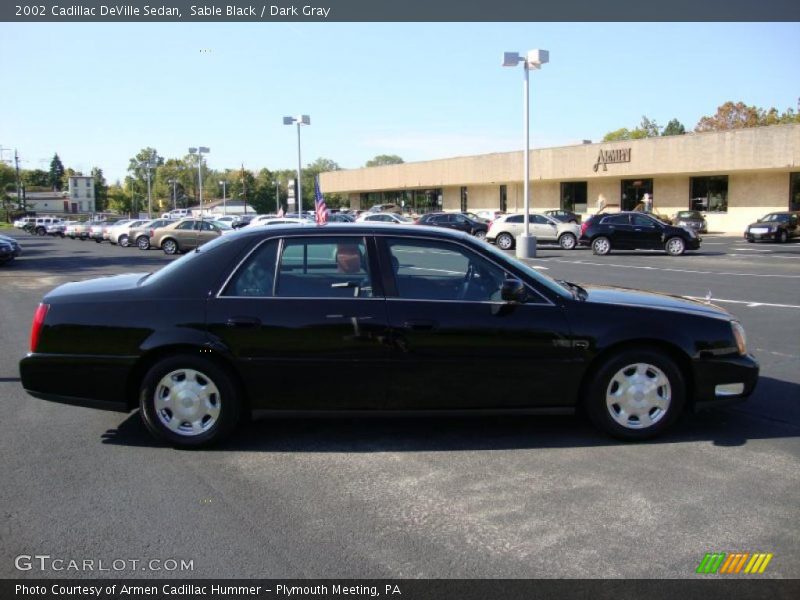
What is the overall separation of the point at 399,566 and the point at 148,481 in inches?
75.2

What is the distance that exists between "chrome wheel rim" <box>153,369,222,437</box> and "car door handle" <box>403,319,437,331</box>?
1.41 metres

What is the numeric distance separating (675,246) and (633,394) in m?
22.4

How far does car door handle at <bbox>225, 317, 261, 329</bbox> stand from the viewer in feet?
16.0

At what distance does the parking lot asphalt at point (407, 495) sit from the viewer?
3.48m

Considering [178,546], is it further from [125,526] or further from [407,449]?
[407,449]

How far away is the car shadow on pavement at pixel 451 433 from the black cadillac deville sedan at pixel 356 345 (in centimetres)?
29

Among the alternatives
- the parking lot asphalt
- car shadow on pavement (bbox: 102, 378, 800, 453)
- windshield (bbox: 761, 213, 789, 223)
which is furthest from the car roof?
windshield (bbox: 761, 213, 789, 223)

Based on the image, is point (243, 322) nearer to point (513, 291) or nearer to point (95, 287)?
point (95, 287)

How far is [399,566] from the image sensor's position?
3385 millimetres

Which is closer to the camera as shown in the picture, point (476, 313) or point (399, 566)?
point (399, 566)

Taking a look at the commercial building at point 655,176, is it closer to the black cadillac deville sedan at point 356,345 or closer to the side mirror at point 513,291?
the black cadillac deville sedan at point 356,345

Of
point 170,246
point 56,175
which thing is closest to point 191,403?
point 170,246

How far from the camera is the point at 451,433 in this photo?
5.38 meters

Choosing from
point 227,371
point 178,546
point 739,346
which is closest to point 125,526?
point 178,546
